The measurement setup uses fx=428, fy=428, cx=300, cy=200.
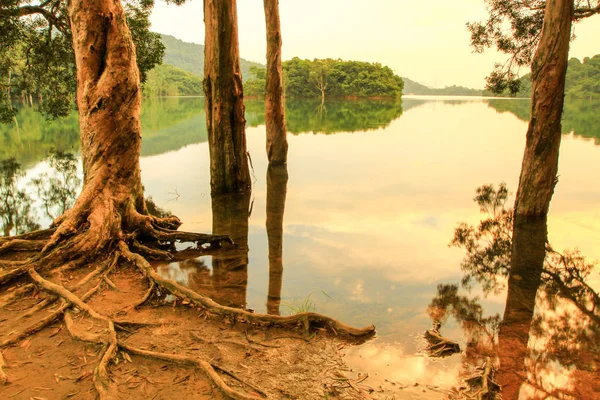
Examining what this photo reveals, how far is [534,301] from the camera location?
18.0 ft

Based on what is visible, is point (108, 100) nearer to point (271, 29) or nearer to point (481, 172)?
point (271, 29)

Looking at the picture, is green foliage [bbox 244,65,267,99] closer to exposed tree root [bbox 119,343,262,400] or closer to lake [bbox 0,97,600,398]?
lake [bbox 0,97,600,398]

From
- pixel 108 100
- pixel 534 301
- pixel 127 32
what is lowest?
pixel 534 301

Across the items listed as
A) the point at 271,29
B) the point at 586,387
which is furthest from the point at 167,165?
the point at 586,387

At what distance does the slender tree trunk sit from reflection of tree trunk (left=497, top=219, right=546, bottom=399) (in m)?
0.21

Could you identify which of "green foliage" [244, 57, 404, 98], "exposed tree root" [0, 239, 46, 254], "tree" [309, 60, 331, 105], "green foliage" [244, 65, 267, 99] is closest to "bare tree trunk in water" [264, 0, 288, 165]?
"exposed tree root" [0, 239, 46, 254]

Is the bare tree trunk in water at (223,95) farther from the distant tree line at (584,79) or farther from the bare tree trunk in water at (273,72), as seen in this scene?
the distant tree line at (584,79)

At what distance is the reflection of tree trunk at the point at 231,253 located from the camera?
538 cm

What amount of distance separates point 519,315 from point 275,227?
4796 millimetres

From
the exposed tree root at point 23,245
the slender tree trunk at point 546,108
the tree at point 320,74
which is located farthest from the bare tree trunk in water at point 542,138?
the tree at point 320,74

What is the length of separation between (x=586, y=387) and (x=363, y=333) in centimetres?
193

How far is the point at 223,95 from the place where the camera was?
1010cm

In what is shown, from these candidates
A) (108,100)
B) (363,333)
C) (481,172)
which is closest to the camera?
(363,333)

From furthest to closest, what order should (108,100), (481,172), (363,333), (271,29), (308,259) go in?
1. (481,172)
2. (271,29)
3. (308,259)
4. (108,100)
5. (363,333)
